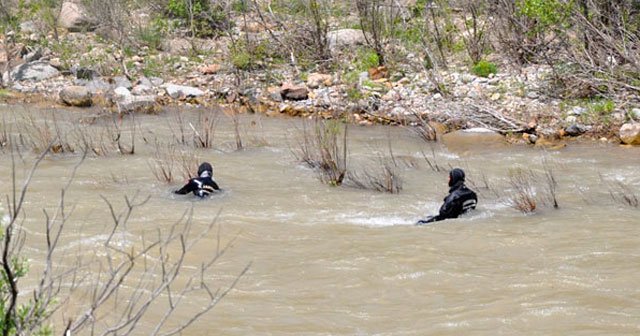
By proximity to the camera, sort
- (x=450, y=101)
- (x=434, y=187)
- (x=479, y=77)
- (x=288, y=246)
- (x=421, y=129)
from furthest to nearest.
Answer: (x=479, y=77) < (x=450, y=101) < (x=421, y=129) < (x=434, y=187) < (x=288, y=246)

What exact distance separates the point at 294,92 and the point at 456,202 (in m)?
8.65

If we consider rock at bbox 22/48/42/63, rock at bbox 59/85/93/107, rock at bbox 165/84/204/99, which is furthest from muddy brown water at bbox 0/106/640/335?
rock at bbox 22/48/42/63

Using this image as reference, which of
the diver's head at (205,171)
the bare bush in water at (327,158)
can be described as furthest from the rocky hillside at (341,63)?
the diver's head at (205,171)

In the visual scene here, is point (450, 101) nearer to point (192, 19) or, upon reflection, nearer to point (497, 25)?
point (497, 25)

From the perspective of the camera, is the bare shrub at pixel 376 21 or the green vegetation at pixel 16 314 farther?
the bare shrub at pixel 376 21

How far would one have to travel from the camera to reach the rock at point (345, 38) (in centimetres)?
1973

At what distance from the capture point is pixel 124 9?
73.3 feet

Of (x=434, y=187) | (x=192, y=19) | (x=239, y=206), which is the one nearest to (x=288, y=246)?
(x=239, y=206)

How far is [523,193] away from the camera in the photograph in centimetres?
959

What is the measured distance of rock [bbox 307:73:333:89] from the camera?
58.7 feet

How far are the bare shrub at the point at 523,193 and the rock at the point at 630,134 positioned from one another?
9.22 feet

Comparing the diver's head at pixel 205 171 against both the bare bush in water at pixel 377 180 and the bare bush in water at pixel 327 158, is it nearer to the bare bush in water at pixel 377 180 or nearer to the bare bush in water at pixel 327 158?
the bare bush in water at pixel 327 158

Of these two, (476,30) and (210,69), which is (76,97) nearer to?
(210,69)

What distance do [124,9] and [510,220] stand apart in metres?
15.6
